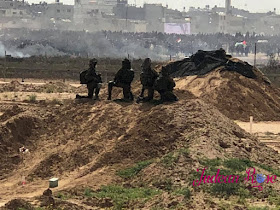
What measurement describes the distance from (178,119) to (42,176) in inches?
182

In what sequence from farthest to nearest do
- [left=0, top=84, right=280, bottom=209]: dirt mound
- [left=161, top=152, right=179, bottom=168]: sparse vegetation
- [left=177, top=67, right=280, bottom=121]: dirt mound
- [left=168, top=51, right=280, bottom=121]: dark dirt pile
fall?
1. [left=168, top=51, right=280, bottom=121]: dark dirt pile
2. [left=177, top=67, right=280, bottom=121]: dirt mound
3. [left=161, top=152, right=179, bottom=168]: sparse vegetation
4. [left=0, top=84, right=280, bottom=209]: dirt mound

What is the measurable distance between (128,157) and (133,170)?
36.8 inches

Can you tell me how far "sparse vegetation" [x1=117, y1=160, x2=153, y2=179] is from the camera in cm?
1723

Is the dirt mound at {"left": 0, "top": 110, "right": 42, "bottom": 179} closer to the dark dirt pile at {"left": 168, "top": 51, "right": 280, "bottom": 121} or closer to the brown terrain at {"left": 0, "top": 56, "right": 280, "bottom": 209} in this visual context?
the brown terrain at {"left": 0, "top": 56, "right": 280, "bottom": 209}

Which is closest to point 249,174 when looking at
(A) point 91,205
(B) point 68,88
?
(A) point 91,205

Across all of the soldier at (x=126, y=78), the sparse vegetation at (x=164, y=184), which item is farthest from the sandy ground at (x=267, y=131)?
the sparse vegetation at (x=164, y=184)

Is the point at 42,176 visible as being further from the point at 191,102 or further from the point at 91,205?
the point at 191,102

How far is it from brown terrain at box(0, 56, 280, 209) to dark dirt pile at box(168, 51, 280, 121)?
1502cm

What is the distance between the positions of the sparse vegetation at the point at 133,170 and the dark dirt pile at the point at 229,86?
18.7 m

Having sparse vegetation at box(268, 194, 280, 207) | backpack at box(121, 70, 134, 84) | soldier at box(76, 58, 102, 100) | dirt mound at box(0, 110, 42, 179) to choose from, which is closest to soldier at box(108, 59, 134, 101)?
backpack at box(121, 70, 134, 84)

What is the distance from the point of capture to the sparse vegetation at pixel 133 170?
56.5 ft

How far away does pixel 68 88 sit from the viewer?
163 ft

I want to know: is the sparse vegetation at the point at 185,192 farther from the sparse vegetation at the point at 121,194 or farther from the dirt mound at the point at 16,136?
the dirt mound at the point at 16,136

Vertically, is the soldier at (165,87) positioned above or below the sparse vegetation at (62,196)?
above
